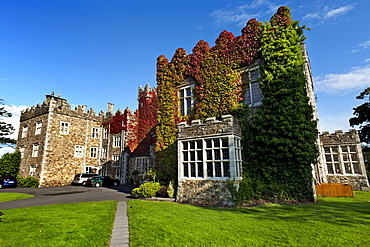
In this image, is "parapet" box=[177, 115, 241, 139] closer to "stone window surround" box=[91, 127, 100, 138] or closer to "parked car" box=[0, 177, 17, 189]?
"stone window surround" box=[91, 127, 100, 138]

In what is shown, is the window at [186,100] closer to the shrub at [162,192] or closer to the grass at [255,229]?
A: the shrub at [162,192]

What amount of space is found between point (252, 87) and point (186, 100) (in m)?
5.30

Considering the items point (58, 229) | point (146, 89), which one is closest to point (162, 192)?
point (58, 229)

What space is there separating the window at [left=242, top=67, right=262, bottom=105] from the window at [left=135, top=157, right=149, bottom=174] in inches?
664

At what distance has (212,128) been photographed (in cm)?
1285

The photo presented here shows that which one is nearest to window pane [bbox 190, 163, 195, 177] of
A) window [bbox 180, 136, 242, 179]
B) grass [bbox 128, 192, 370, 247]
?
window [bbox 180, 136, 242, 179]

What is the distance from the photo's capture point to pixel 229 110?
14.5 metres

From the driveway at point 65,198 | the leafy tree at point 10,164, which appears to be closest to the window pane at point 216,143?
the driveway at point 65,198

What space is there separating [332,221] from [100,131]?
1264 inches

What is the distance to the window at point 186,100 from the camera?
16.9 m

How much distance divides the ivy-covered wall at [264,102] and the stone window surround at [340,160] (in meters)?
8.91

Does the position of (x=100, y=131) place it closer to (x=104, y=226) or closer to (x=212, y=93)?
(x=212, y=93)

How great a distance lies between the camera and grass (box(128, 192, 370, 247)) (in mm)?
5514

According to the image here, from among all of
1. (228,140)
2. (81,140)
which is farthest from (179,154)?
(81,140)
